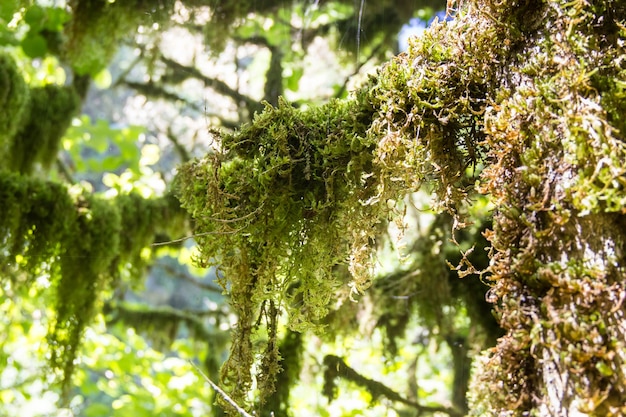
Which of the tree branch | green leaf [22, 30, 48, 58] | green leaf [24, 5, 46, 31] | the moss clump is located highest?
green leaf [22, 30, 48, 58]

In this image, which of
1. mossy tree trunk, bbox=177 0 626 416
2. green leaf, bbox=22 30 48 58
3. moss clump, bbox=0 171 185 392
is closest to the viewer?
mossy tree trunk, bbox=177 0 626 416

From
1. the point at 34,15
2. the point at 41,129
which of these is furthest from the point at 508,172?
the point at 41,129

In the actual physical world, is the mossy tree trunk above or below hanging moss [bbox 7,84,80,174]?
below

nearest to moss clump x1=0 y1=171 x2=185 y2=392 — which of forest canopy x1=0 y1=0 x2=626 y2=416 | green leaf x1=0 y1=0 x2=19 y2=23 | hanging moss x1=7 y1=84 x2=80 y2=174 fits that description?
forest canopy x1=0 y1=0 x2=626 y2=416

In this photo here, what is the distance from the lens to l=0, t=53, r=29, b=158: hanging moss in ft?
9.36

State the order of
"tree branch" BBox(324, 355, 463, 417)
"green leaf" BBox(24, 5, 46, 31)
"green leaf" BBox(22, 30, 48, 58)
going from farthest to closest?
"green leaf" BBox(22, 30, 48, 58) → "green leaf" BBox(24, 5, 46, 31) → "tree branch" BBox(324, 355, 463, 417)

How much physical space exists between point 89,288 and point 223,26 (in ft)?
5.62

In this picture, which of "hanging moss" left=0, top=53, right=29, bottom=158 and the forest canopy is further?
"hanging moss" left=0, top=53, right=29, bottom=158

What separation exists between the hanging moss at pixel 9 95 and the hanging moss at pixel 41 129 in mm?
555

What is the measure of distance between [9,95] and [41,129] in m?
0.73

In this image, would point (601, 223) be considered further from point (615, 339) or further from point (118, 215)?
point (118, 215)

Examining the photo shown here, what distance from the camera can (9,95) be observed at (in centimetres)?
289

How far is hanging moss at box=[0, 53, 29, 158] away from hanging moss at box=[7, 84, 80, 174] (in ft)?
1.82

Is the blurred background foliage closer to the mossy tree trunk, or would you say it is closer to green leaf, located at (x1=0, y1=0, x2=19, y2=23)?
green leaf, located at (x1=0, y1=0, x2=19, y2=23)
